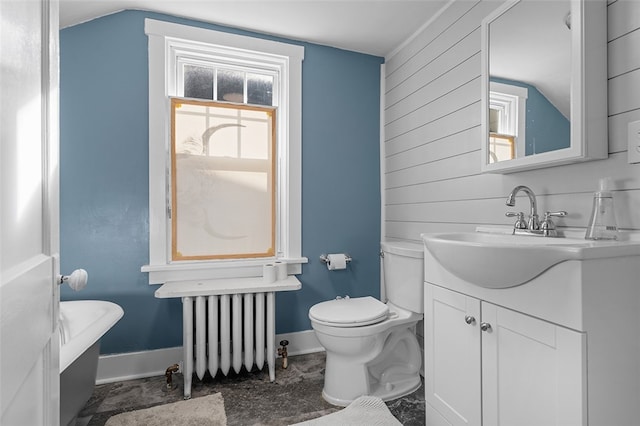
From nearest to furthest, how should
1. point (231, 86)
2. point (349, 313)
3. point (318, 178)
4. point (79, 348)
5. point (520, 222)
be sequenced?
point (79, 348), point (520, 222), point (349, 313), point (231, 86), point (318, 178)

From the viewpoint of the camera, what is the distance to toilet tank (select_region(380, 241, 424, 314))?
1947 millimetres

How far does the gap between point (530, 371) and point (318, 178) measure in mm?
1791

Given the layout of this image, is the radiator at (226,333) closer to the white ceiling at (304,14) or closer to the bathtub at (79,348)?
the bathtub at (79,348)

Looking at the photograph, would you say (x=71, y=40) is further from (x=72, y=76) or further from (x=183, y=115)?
(x=183, y=115)

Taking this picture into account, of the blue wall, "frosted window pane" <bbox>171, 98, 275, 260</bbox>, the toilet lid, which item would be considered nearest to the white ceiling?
the blue wall

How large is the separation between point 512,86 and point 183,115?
1.91m

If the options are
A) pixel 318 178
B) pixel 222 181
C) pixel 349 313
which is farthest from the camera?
pixel 318 178

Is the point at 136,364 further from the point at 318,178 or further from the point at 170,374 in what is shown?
the point at 318,178

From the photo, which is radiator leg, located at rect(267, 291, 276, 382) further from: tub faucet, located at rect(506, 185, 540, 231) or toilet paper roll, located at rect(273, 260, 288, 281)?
tub faucet, located at rect(506, 185, 540, 231)

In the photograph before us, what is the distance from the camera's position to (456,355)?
1.41 metres

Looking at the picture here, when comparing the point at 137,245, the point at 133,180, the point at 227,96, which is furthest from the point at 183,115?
the point at 137,245

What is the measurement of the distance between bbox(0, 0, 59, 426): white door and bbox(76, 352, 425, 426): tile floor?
1.20 metres

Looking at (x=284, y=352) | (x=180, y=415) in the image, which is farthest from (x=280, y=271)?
(x=180, y=415)

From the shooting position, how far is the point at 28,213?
24.3 inches
